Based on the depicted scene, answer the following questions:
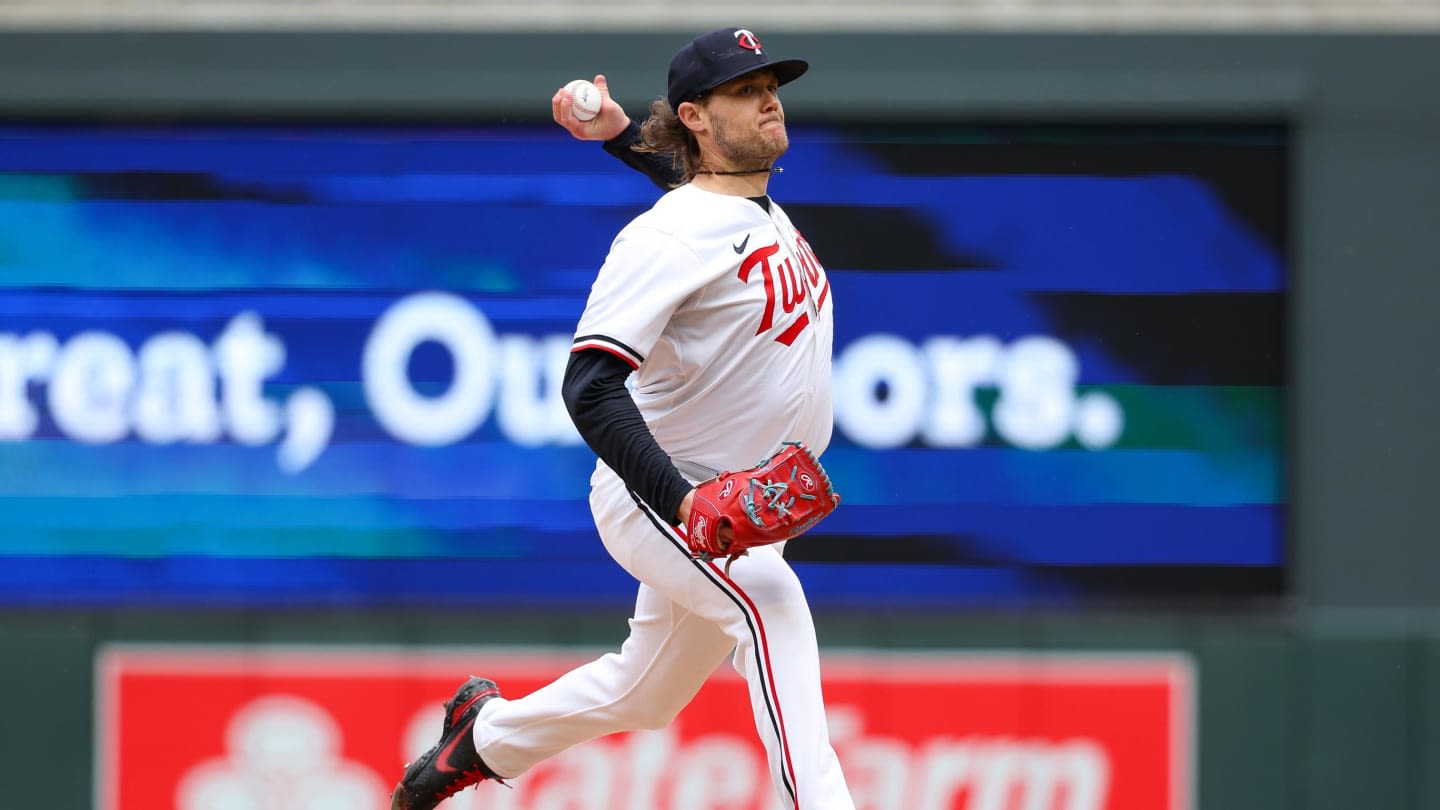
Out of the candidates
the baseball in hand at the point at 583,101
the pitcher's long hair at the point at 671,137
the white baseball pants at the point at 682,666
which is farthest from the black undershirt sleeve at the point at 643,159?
the white baseball pants at the point at 682,666

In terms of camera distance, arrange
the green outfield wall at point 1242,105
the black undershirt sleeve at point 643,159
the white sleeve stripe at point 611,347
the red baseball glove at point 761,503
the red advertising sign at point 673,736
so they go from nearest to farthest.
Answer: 1. the red baseball glove at point 761,503
2. the white sleeve stripe at point 611,347
3. the black undershirt sleeve at point 643,159
4. the red advertising sign at point 673,736
5. the green outfield wall at point 1242,105

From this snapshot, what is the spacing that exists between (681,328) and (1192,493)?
12.4ft

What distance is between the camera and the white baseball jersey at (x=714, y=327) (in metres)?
3.23

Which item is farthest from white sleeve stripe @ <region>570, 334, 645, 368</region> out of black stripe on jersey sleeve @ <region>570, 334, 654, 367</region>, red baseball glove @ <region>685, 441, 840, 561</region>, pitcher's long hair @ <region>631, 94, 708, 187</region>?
pitcher's long hair @ <region>631, 94, 708, 187</region>

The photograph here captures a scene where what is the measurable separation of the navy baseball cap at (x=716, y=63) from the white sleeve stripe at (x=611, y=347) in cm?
49

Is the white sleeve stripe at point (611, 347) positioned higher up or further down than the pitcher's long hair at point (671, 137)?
further down

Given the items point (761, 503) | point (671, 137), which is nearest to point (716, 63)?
point (671, 137)

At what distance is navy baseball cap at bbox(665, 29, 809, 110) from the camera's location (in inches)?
131

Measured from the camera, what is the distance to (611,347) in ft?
10.5

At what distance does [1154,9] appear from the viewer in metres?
6.70

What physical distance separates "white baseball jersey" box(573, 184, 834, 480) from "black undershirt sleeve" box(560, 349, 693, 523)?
0.11 feet

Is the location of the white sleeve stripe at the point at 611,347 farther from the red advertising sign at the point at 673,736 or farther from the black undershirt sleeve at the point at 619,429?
the red advertising sign at the point at 673,736

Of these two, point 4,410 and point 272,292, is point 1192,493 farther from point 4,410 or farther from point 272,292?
point 4,410

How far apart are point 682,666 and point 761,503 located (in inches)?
24.9
